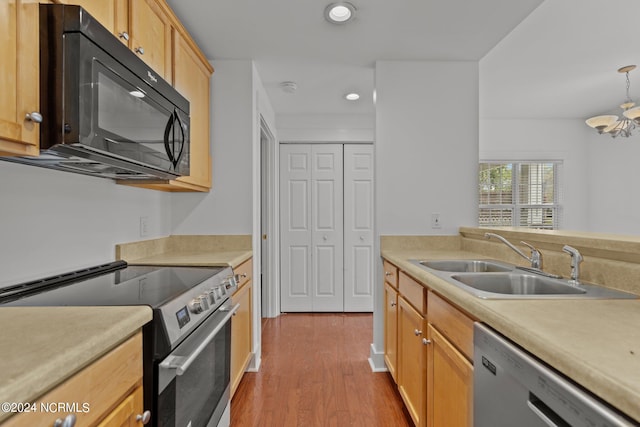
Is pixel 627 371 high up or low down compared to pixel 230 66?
down

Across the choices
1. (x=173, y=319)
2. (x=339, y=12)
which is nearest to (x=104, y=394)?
(x=173, y=319)

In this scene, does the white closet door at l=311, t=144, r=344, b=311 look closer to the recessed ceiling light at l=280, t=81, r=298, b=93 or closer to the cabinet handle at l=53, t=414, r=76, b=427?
the recessed ceiling light at l=280, t=81, r=298, b=93

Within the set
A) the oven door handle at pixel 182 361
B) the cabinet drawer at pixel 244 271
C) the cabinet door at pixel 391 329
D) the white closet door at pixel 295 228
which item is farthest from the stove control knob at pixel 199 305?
the white closet door at pixel 295 228

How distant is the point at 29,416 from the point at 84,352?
13 cm

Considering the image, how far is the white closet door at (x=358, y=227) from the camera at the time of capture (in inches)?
156

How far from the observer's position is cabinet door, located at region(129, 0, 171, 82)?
151 centimetres

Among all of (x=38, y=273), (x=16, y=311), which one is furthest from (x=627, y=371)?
(x=38, y=273)

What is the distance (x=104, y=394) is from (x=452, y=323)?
1.06 metres

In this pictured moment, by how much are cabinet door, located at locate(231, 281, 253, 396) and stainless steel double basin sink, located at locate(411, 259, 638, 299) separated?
1.06 meters

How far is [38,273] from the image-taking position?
4.34 feet

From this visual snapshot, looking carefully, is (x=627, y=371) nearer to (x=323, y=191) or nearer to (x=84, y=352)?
(x=84, y=352)

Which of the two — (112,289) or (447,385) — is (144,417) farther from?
(447,385)

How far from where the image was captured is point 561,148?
15.8 feet

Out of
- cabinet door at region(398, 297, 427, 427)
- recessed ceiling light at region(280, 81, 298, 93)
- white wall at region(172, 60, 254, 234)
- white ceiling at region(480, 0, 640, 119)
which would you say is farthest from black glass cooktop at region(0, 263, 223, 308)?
white ceiling at region(480, 0, 640, 119)
